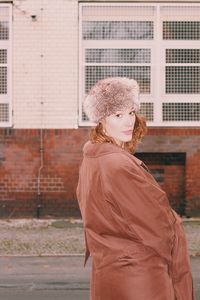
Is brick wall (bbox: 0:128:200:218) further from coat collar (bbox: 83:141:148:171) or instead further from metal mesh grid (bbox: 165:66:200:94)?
coat collar (bbox: 83:141:148:171)

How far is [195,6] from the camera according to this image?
1265cm

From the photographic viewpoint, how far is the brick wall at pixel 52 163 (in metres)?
12.5

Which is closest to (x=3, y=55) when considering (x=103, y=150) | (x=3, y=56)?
(x=3, y=56)

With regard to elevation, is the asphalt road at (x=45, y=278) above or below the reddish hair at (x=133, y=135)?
below

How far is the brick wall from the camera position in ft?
41.0

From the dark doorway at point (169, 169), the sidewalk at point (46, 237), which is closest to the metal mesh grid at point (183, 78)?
the dark doorway at point (169, 169)

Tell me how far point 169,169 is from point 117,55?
2368 millimetres

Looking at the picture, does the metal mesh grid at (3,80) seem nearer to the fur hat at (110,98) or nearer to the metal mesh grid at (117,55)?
the metal mesh grid at (117,55)

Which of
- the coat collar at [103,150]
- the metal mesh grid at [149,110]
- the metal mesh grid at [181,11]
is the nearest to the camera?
the coat collar at [103,150]

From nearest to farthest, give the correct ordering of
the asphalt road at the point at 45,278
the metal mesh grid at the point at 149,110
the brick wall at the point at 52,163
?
the asphalt road at the point at 45,278, the brick wall at the point at 52,163, the metal mesh grid at the point at 149,110

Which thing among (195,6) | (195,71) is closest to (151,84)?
(195,71)

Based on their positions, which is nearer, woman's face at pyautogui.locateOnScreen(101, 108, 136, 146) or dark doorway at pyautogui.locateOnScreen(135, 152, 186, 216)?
woman's face at pyautogui.locateOnScreen(101, 108, 136, 146)

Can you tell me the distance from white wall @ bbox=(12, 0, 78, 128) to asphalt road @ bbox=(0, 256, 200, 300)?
4.08 metres

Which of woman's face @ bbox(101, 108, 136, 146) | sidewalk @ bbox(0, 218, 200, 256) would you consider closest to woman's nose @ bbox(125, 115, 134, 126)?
woman's face @ bbox(101, 108, 136, 146)
